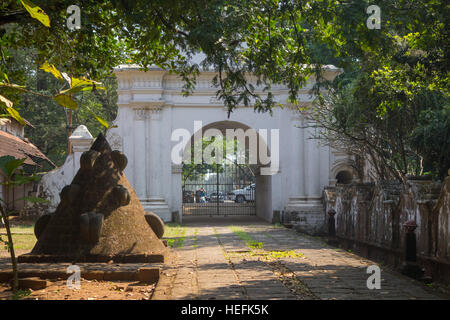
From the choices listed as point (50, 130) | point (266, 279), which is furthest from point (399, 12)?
point (50, 130)

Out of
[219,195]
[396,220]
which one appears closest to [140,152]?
[396,220]

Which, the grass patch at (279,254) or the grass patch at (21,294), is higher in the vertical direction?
the grass patch at (21,294)

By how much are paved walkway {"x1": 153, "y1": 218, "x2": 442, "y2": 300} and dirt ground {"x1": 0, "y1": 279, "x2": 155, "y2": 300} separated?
231 millimetres

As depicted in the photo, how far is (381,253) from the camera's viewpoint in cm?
997

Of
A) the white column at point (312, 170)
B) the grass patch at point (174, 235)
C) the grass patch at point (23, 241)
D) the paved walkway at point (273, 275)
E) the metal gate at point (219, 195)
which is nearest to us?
the paved walkway at point (273, 275)

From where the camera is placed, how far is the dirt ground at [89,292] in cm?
534

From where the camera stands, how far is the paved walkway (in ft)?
18.4

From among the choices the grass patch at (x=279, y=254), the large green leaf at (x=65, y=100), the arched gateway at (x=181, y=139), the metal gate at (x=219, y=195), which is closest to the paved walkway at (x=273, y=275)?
the grass patch at (x=279, y=254)

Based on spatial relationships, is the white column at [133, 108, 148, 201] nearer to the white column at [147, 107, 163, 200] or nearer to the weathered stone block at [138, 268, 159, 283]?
the white column at [147, 107, 163, 200]

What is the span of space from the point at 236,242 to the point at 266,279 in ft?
16.7

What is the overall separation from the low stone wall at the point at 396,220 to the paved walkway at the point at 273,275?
786 mm

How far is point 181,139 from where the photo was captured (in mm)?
18281

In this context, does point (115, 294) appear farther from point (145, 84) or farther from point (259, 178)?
point (259, 178)

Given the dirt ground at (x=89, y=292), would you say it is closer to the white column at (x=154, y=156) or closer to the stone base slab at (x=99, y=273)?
the stone base slab at (x=99, y=273)
